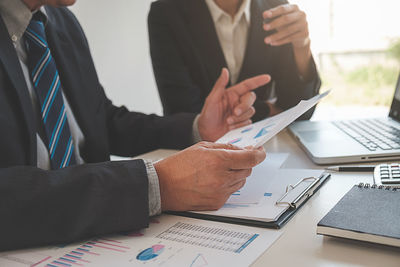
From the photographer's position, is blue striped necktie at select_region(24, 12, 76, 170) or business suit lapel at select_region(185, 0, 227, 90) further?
business suit lapel at select_region(185, 0, 227, 90)

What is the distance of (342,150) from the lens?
99cm

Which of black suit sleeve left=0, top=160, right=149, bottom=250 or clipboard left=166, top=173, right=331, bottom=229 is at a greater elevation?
black suit sleeve left=0, top=160, right=149, bottom=250

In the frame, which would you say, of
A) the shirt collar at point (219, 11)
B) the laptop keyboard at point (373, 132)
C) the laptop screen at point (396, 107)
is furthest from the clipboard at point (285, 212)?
the shirt collar at point (219, 11)

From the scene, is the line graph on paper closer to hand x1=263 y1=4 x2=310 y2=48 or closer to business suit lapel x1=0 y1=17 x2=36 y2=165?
business suit lapel x1=0 y1=17 x2=36 y2=165

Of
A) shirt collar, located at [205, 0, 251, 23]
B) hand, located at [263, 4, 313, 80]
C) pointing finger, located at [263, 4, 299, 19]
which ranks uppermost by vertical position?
shirt collar, located at [205, 0, 251, 23]

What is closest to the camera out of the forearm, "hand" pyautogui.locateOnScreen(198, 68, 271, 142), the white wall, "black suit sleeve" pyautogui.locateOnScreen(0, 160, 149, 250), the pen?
"black suit sleeve" pyautogui.locateOnScreen(0, 160, 149, 250)

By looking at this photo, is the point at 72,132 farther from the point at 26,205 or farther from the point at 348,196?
the point at 348,196

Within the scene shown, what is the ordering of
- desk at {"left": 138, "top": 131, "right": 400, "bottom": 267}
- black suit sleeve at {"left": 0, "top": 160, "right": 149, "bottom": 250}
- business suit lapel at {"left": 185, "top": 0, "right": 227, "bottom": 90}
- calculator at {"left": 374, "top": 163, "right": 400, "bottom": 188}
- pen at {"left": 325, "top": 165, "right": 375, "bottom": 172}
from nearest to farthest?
desk at {"left": 138, "top": 131, "right": 400, "bottom": 267}, black suit sleeve at {"left": 0, "top": 160, "right": 149, "bottom": 250}, calculator at {"left": 374, "top": 163, "right": 400, "bottom": 188}, pen at {"left": 325, "top": 165, "right": 375, "bottom": 172}, business suit lapel at {"left": 185, "top": 0, "right": 227, "bottom": 90}

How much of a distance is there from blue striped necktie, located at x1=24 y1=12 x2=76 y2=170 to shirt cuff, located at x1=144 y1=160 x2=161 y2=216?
417 millimetres

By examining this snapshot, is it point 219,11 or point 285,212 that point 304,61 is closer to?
point 219,11

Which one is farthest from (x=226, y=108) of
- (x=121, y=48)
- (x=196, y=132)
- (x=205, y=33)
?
(x=121, y=48)

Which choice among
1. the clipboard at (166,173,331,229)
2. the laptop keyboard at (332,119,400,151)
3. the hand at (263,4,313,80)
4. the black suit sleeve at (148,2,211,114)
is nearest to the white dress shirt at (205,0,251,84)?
the black suit sleeve at (148,2,211,114)

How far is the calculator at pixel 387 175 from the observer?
2.42ft

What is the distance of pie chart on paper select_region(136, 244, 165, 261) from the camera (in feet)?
1.86
